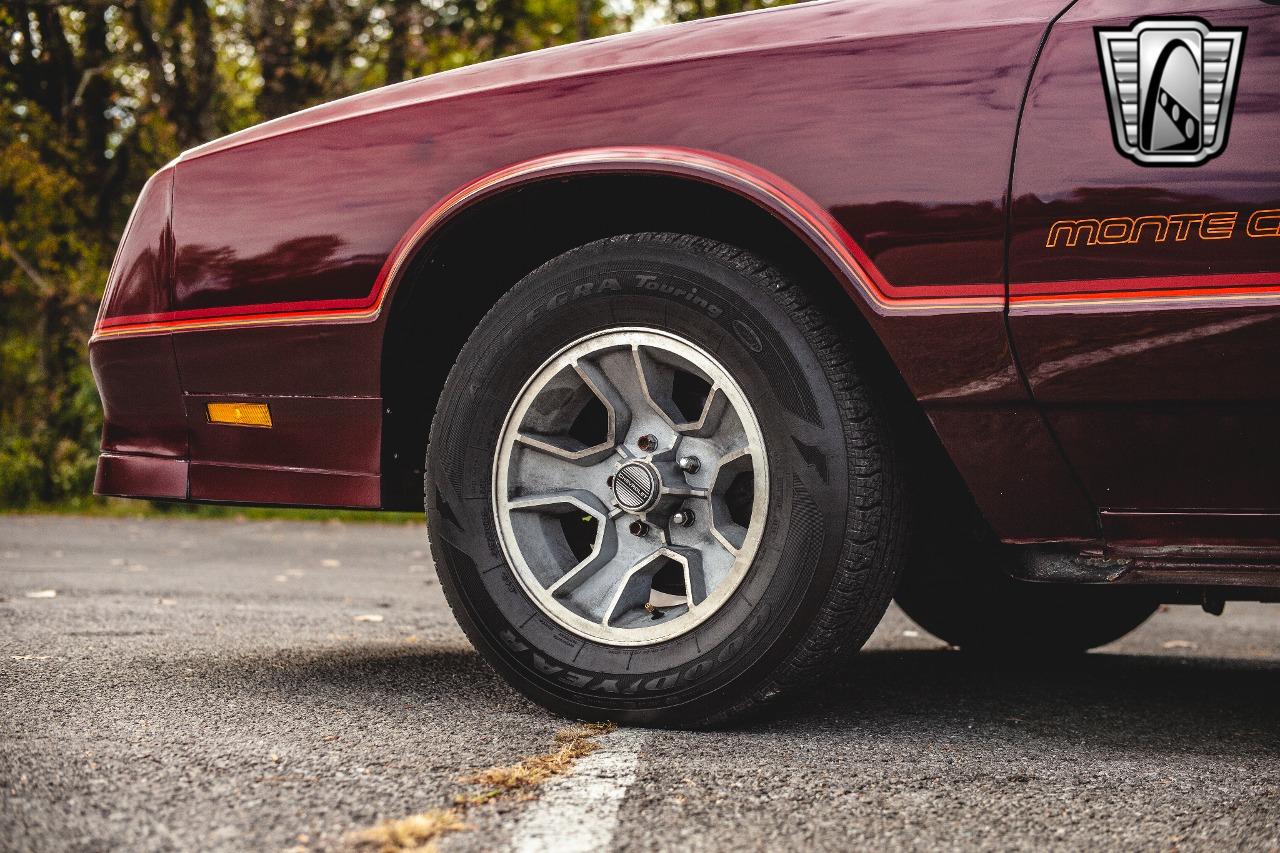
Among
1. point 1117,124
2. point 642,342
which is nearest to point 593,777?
point 642,342

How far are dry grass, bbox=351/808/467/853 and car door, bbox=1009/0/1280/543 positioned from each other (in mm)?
1169

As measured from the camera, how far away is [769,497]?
2066 millimetres

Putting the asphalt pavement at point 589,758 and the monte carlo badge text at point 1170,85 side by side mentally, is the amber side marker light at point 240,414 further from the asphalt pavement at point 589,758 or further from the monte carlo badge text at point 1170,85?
the monte carlo badge text at point 1170,85

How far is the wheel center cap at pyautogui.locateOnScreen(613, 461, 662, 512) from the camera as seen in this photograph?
215 cm

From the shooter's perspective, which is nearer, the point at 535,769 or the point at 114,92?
the point at 535,769

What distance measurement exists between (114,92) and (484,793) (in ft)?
43.7

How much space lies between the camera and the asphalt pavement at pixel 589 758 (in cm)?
158

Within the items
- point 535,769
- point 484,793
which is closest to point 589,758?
point 535,769

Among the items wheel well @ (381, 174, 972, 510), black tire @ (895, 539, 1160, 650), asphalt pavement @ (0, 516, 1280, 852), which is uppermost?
wheel well @ (381, 174, 972, 510)

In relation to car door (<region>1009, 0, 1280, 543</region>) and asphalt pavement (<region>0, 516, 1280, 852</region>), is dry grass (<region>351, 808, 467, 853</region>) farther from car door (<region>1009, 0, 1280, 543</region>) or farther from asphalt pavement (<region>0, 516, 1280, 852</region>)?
car door (<region>1009, 0, 1280, 543</region>)

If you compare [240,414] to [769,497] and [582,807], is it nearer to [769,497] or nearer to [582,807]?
[769,497]

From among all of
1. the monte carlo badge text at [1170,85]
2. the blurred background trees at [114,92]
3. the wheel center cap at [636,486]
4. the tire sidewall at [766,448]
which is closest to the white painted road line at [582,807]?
the tire sidewall at [766,448]

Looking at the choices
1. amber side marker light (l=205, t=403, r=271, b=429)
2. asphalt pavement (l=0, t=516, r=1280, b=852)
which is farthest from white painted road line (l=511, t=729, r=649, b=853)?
amber side marker light (l=205, t=403, r=271, b=429)

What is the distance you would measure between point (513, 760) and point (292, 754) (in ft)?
1.15
